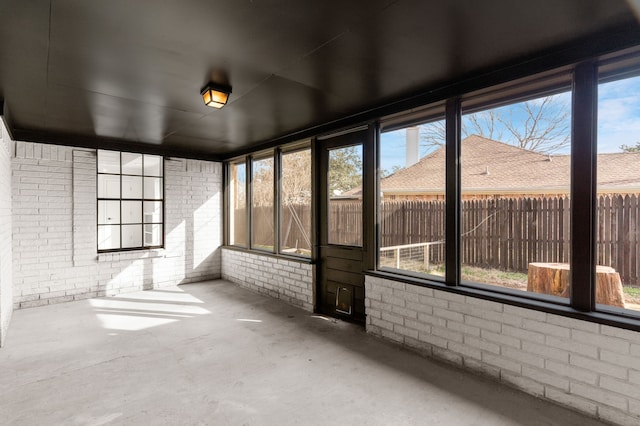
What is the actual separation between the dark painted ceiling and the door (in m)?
0.65

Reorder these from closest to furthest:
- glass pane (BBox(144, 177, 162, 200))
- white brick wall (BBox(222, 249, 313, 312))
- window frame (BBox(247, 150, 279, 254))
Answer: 1. white brick wall (BBox(222, 249, 313, 312))
2. window frame (BBox(247, 150, 279, 254))
3. glass pane (BBox(144, 177, 162, 200))

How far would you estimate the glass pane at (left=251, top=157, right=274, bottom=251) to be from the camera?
5.63m

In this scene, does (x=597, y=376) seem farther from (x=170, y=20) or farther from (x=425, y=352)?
(x=170, y=20)

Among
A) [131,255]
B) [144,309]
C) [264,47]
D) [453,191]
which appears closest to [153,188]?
[131,255]

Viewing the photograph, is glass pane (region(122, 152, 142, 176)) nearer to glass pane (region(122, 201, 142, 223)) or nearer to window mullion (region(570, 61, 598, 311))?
glass pane (region(122, 201, 142, 223))

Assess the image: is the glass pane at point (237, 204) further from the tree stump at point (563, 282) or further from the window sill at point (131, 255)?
the tree stump at point (563, 282)

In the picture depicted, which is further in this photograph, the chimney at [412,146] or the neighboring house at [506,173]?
the chimney at [412,146]

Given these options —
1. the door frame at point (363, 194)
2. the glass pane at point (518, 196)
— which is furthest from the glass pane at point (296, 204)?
the glass pane at point (518, 196)

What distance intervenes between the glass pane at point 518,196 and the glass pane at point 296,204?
239 centimetres

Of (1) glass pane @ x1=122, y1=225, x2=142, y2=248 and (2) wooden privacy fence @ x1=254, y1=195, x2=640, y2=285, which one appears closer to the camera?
(2) wooden privacy fence @ x1=254, y1=195, x2=640, y2=285

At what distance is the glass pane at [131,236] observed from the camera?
18.6ft

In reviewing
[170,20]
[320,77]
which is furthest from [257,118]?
[170,20]

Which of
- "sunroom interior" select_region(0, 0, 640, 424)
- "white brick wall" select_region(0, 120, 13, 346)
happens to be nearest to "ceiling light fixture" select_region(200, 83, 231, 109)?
"sunroom interior" select_region(0, 0, 640, 424)

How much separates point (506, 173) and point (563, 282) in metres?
0.99
